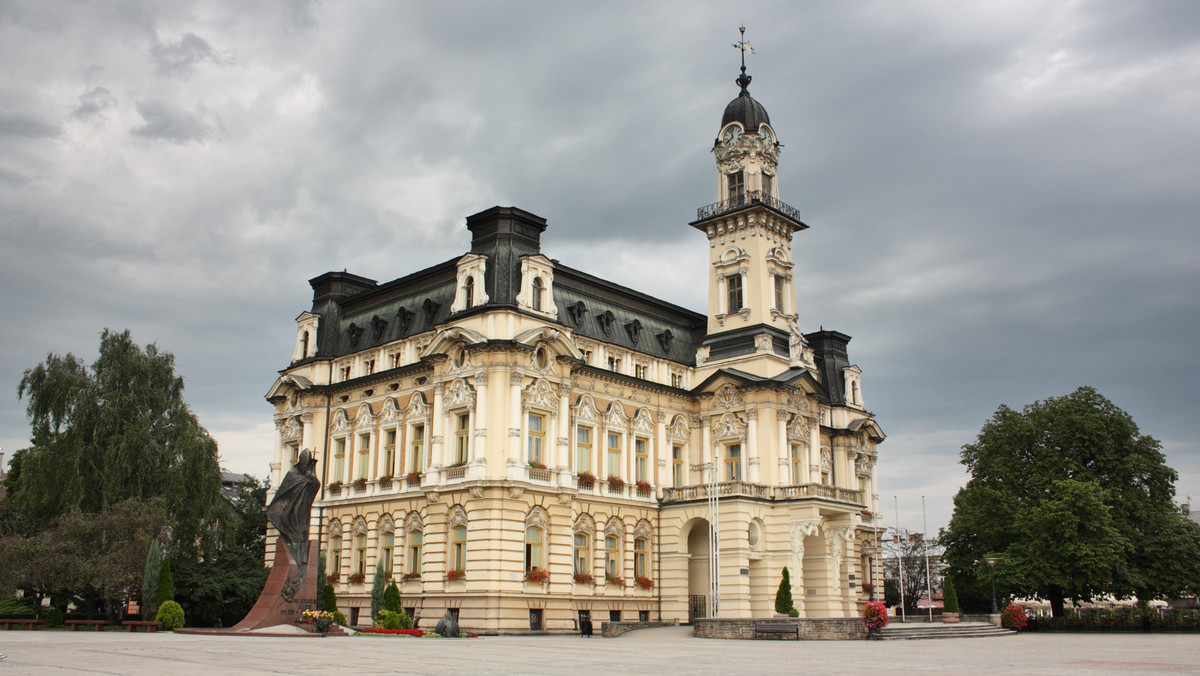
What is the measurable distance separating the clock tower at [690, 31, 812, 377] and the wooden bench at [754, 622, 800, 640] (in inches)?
634

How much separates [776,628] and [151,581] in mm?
24168

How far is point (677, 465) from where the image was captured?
49.7 m

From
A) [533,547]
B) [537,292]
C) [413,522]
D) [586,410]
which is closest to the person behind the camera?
[533,547]

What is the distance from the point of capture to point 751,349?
4991 cm

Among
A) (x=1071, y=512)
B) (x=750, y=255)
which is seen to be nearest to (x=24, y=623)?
(x=750, y=255)

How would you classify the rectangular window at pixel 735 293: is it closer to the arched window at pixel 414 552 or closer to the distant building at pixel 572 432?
the distant building at pixel 572 432

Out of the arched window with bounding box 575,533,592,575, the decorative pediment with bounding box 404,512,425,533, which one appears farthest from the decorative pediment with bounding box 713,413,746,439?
the decorative pediment with bounding box 404,512,425,533

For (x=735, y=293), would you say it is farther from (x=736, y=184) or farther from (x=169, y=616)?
(x=169, y=616)

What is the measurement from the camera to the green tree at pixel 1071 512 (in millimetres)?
47750

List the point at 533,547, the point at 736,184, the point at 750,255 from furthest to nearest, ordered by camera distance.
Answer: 1. the point at 736,184
2. the point at 750,255
3. the point at 533,547

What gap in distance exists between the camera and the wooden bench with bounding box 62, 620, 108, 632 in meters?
37.0

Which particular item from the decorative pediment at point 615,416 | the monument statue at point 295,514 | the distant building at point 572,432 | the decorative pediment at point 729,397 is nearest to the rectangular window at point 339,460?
the distant building at point 572,432

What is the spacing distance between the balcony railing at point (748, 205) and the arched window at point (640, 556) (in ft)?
59.3

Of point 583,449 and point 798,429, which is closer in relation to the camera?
point 583,449
